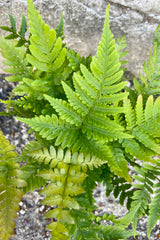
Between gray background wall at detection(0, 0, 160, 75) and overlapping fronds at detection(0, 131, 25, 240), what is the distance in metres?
0.93

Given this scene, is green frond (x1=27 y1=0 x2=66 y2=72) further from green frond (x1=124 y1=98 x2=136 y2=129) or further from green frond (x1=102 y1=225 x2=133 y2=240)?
green frond (x1=102 y1=225 x2=133 y2=240)

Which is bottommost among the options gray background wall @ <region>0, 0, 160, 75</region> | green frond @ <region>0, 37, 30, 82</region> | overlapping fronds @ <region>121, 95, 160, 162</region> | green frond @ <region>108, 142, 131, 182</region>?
green frond @ <region>108, 142, 131, 182</region>

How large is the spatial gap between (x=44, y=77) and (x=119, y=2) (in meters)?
0.88

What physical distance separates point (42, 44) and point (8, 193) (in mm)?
654

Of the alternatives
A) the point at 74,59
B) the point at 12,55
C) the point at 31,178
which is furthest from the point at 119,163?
the point at 12,55

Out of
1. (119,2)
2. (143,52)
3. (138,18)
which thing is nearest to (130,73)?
(143,52)

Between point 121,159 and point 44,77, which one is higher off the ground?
point 44,77

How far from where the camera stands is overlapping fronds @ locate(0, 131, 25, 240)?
89cm

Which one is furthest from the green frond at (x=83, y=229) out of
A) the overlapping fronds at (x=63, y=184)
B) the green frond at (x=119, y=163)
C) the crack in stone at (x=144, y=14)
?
the crack in stone at (x=144, y=14)

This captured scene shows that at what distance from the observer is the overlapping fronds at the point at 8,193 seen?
0.89m

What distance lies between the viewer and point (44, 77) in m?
1.17

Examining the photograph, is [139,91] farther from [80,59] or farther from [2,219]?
[2,219]

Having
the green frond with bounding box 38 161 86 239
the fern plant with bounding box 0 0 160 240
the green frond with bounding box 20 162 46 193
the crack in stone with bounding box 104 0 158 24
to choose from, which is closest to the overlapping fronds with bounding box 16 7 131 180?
the fern plant with bounding box 0 0 160 240

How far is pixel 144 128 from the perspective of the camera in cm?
116
